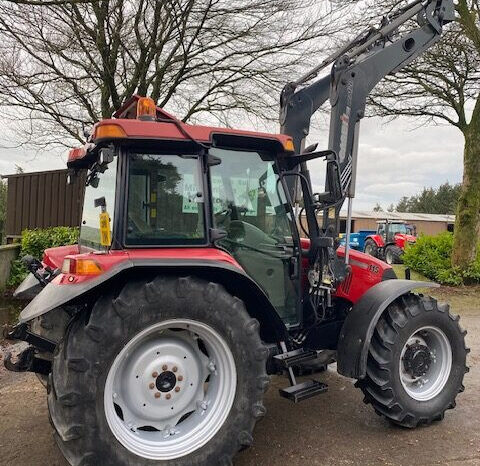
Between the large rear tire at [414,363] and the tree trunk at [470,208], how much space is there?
856cm

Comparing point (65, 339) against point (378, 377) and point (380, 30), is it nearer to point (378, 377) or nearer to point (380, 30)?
point (378, 377)

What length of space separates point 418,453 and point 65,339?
2508 millimetres

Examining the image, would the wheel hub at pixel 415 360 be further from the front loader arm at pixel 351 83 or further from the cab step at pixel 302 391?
the front loader arm at pixel 351 83

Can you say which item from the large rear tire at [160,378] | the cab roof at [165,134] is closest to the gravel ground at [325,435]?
the large rear tire at [160,378]

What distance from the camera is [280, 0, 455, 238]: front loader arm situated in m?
4.02

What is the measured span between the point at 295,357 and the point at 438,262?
10081 mm

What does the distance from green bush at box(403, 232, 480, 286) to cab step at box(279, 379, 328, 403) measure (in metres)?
9.10

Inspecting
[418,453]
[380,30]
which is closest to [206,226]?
[418,453]

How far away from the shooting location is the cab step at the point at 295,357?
143 inches

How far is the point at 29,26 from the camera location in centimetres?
884

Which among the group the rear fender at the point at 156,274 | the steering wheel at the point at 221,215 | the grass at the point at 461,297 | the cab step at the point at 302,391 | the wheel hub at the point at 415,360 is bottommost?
the grass at the point at 461,297

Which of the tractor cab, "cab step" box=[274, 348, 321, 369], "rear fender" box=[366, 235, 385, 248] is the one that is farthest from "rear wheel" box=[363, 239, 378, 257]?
the tractor cab

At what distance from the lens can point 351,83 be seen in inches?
162

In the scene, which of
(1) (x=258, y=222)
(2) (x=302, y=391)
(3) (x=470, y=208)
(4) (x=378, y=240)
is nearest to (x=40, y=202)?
(1) (x=258, y=222)
